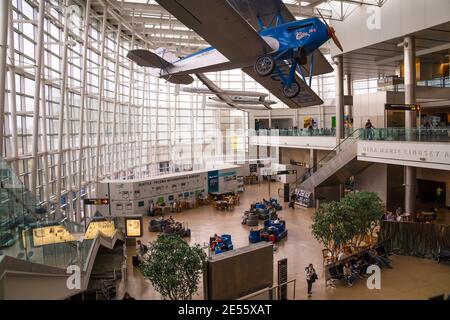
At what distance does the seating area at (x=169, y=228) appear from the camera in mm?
19047

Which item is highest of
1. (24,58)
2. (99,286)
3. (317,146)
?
(24,58)

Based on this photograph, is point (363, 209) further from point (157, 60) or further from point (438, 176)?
point (438, 176)

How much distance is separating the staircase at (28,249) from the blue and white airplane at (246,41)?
14.2 ft

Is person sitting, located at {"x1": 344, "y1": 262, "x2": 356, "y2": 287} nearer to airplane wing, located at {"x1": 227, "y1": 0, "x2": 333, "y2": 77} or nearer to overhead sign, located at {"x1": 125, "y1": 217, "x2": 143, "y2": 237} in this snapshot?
airplane wing, located at {"x1": 227, "y1": 0, "x2": 333, "y2": 77}

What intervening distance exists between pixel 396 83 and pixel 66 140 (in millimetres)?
19223

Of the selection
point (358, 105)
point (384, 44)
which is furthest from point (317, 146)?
point (384, 44)

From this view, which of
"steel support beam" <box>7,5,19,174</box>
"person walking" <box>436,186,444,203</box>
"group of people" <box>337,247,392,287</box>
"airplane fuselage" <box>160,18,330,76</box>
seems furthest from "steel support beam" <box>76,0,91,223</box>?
"person walking" <box>436,186,444,203</box>

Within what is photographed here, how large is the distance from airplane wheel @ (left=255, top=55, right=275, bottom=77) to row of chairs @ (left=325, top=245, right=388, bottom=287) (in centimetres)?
645

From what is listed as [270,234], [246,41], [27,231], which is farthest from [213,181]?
[27,231]

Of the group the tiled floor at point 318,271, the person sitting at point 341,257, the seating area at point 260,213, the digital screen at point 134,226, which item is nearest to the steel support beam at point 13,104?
the digital screen at point 134,226

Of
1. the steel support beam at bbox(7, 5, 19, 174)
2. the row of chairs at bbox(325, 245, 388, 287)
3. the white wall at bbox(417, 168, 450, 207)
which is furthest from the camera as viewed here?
the white wall at bbox(417, 168, 450, 207)

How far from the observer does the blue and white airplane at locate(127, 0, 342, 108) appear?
25.5 feet
